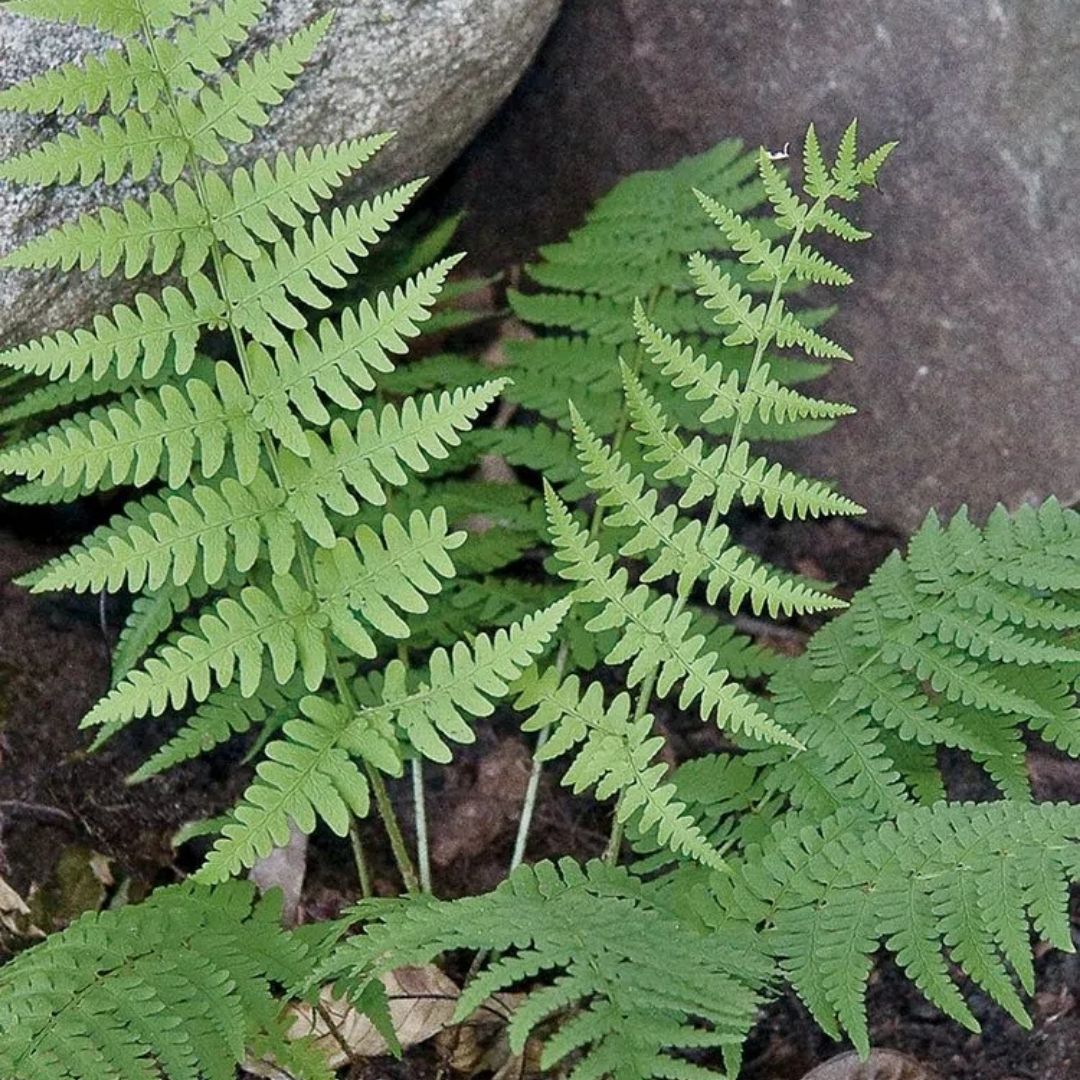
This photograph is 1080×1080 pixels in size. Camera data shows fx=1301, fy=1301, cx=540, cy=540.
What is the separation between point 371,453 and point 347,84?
43.0 inches

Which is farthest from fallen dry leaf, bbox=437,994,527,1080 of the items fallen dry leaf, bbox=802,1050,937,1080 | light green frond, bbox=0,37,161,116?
light green frond, bbox=0,37,161,116

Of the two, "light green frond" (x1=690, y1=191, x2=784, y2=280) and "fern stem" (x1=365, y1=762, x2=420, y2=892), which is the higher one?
"light green frond" (x1=690, y1=191, x2=784, y2=280)

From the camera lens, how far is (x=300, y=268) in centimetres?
254

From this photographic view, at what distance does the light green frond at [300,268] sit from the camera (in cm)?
246

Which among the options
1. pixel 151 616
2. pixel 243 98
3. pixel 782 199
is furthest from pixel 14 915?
pixel 782 199

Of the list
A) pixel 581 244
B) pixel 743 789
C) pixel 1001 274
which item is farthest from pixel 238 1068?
pixel 1001 274

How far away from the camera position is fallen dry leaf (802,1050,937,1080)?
2.89 m

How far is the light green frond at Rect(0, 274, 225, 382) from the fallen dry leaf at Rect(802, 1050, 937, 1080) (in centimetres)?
204

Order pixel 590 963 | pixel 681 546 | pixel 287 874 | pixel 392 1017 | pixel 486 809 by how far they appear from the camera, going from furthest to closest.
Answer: pixel 486 809 < pixel 287 874 < pixel 392 1017 < pixel 681 546 < pixel 590 963

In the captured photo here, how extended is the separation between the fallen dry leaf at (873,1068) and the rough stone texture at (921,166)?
141 centimetres

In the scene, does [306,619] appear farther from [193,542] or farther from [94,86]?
[94,86]

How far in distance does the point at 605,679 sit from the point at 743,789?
2.52 ft

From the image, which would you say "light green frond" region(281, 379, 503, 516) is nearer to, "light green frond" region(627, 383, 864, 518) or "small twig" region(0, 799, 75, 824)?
"light green frond" region(627, 383, 864, 518)

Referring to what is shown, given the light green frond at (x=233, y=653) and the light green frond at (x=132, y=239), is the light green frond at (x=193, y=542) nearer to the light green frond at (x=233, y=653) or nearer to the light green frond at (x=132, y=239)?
the light green frond at (x=233, y=653)
